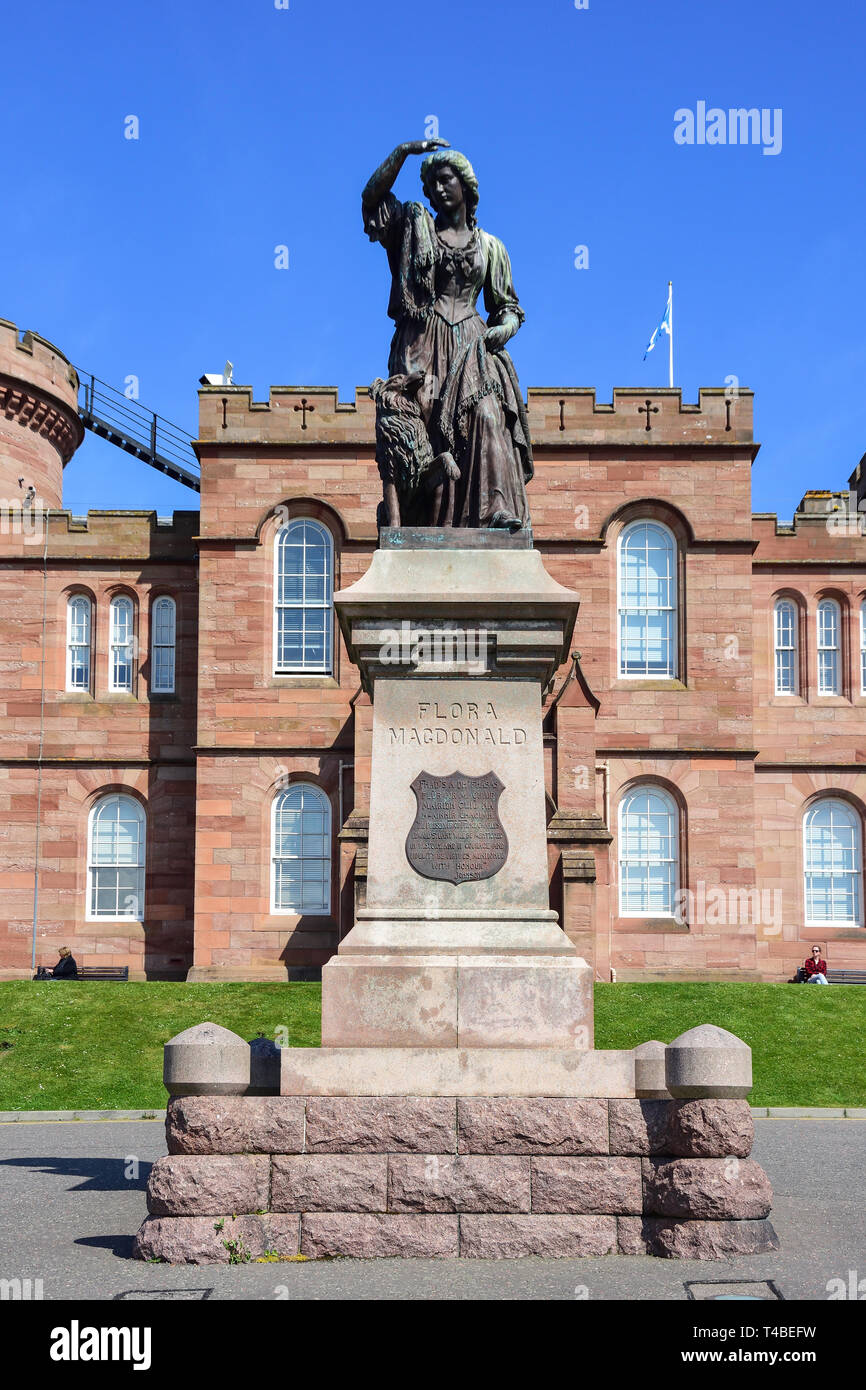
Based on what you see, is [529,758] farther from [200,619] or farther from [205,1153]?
[200,619]

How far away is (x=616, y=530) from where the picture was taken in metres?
32.2

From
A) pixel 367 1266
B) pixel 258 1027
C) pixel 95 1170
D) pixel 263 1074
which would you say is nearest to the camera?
pixel 367 1266

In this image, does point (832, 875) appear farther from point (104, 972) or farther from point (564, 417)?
point (104, 972)

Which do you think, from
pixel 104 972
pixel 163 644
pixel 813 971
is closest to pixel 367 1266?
pixel 813 971

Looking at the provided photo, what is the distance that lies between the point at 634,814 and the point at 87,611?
12.9 metres

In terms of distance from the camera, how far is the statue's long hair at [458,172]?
32.8 ft

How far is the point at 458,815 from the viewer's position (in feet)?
29.5

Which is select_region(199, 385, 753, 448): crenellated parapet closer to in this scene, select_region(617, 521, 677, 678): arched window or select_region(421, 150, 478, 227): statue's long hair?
select_region(617, 521, 677, 678): arched window

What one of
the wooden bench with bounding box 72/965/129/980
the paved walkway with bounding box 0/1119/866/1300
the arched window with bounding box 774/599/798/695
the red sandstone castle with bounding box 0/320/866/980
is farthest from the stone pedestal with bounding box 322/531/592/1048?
the arched window with bounding box 774/599/798/695

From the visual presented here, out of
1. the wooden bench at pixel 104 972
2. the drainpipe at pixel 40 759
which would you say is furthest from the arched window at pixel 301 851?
the drainpipe at pixel 40 759

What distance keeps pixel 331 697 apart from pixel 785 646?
34.4ft

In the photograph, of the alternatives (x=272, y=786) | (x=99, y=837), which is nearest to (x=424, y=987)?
(x=272, y=786)

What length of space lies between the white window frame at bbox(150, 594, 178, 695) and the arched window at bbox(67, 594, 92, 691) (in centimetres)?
145

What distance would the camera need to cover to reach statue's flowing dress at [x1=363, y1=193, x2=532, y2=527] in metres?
9.73
